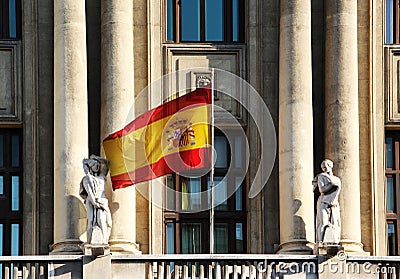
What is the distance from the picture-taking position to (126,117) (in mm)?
44344

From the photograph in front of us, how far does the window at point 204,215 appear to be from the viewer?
149 ft

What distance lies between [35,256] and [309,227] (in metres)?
6.90

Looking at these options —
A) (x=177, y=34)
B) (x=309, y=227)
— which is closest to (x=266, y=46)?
(x=177, y=34)

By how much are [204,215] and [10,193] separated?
5.00 meters

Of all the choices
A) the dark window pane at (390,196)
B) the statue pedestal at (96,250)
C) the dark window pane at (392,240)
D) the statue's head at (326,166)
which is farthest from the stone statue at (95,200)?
the dark window pane at (390,196)

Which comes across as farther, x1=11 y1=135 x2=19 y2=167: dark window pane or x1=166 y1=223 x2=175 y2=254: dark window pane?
x1=11 y1=135 x2=19 y2=167: dark window pane

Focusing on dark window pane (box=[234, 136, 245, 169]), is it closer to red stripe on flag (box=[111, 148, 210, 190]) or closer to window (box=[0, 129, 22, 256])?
red stripe on flag (box=[111, 148, 210, 190])

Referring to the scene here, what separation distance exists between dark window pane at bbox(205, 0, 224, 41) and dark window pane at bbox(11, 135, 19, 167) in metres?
5.64

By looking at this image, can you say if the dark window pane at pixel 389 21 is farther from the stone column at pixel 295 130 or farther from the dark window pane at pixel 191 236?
the dark window pane at pixel 191 236

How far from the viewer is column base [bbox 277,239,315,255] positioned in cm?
4322

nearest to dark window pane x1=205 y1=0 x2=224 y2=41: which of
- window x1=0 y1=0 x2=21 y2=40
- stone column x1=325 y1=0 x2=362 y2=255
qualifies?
stone column x1=325 y1=0 x2=362 y2=255

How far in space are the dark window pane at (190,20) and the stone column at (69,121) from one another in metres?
3.16

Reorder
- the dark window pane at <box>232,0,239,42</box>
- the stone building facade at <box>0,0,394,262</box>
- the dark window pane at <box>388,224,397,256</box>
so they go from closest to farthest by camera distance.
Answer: the stone building facade at <box>0,0,394,262</box>
the dark window pane at <box>388,224,397,256</box>
the dark window pane at <box>232,0,239,42</box>

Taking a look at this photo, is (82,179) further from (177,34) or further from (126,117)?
(177,34)
